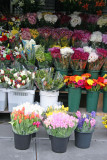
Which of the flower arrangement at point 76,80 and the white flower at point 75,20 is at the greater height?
the white flower at point 75,20

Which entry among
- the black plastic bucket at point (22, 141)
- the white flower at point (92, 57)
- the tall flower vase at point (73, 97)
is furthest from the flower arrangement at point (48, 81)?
the black plastic bucket at point (22, 141)

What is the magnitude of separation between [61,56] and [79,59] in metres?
0.31

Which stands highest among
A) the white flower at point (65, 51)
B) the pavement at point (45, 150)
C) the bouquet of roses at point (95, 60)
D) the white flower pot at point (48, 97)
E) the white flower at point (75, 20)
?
the white flower at point (75, 20)

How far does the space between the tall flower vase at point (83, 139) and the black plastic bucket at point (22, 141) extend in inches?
25.5

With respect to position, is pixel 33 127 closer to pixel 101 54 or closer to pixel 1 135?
pixel 1 135

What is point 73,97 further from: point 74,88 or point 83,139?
point 83,139

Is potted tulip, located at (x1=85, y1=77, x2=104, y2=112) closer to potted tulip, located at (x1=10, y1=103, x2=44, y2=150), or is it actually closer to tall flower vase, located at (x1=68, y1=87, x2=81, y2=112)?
tall flower vase, located at (x1=68, y1=87, x2=81, y2=112)

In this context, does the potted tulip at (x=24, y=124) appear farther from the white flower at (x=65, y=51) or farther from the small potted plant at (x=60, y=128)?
the white flower at (x=65, y=51)

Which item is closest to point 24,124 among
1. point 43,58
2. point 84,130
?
point 84,130

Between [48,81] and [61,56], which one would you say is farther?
[61,56]

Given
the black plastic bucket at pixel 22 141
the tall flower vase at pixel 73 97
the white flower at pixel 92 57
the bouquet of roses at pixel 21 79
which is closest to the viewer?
the black plastic bucket at pixel 22 141

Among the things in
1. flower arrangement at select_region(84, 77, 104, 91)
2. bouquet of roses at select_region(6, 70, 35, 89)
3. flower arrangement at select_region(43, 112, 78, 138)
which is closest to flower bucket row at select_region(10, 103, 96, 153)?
flower arrangement at select_region(43, 112, 78, 138)

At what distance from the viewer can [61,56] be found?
493 cm

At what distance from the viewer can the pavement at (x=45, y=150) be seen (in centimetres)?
373
